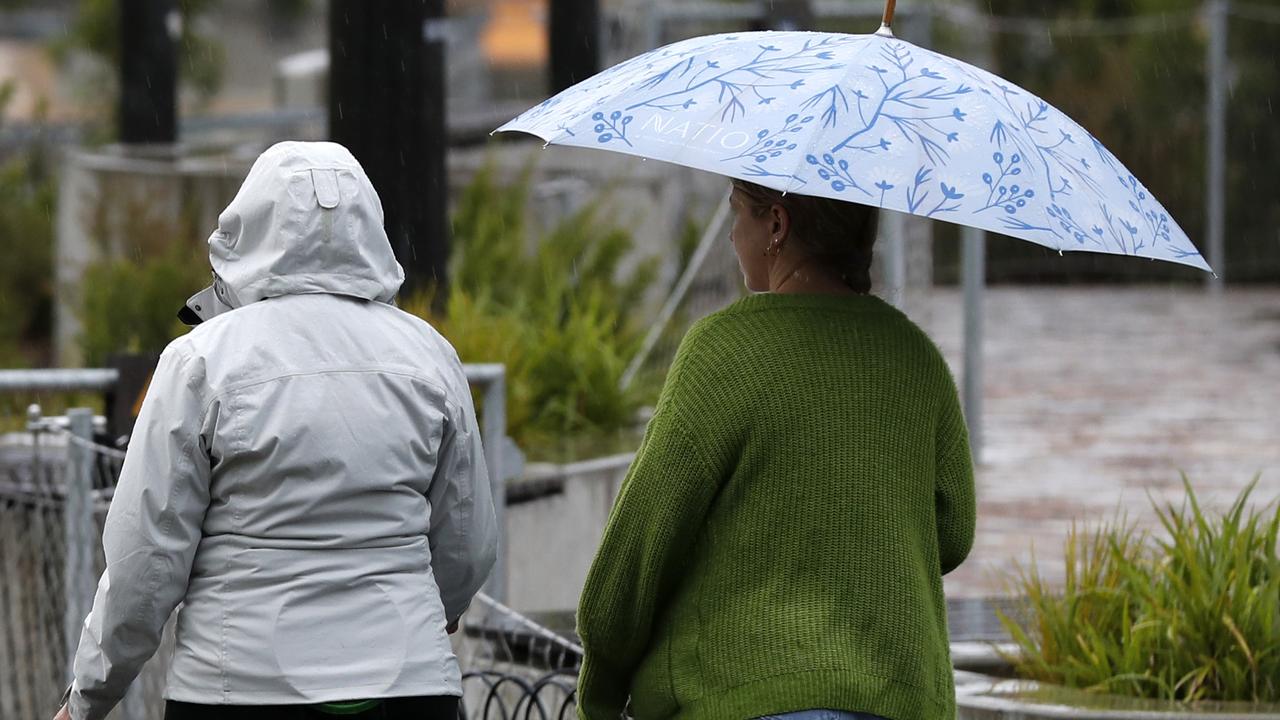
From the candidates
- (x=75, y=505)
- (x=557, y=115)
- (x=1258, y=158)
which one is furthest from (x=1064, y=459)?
(x=1258, y=158)

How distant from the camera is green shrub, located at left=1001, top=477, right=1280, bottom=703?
4.78 metres

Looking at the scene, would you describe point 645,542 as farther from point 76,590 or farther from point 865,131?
point 76,590

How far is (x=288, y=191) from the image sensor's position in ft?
10.3

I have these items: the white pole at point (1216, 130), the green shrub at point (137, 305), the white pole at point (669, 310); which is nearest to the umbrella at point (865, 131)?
the white pole at point (669, 310)

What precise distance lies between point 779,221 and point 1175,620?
2.31 m

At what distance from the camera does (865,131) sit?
9.58ft

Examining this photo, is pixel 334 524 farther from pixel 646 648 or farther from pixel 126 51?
pixel 126 51

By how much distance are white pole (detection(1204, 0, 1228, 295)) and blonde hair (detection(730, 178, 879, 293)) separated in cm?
1807

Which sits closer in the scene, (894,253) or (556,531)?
(556,531)

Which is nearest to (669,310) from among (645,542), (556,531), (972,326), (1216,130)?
(972,326)

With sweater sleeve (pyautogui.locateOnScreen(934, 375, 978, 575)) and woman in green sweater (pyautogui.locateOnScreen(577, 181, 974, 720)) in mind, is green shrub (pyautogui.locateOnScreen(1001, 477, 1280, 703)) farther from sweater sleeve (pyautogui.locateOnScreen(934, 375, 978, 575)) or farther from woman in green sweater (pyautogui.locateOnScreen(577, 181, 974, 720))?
woman in green sweater (pyautogui.locateOnScreen(577, 181, 974, 720))

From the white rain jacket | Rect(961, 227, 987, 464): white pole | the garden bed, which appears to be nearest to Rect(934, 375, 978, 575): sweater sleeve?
the white rain jacket

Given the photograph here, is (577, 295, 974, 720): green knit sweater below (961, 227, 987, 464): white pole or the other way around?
the other way around

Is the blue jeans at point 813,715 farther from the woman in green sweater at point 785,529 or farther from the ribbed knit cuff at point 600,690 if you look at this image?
the ribbed knit cuff at point 600,690
